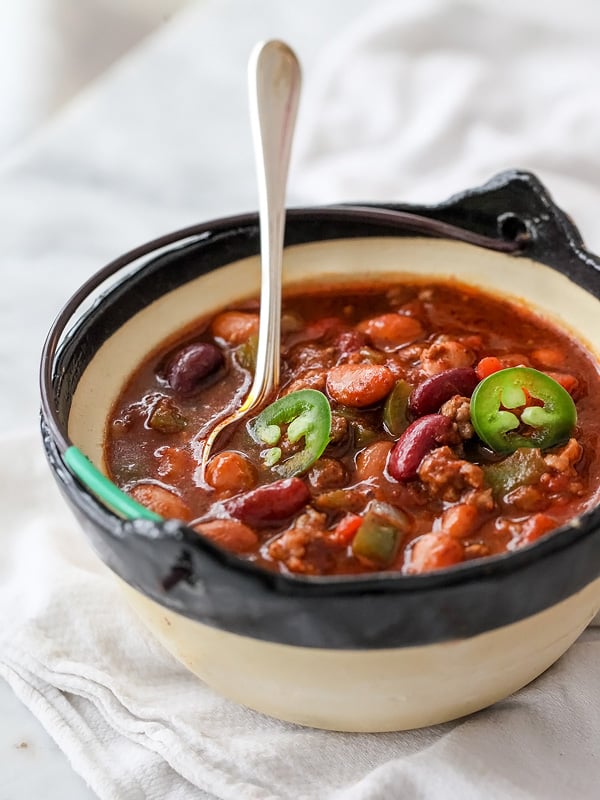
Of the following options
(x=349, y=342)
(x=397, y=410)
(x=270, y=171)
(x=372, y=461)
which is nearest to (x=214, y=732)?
(x=372, y=461)

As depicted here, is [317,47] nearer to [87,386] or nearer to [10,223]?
[10,223]

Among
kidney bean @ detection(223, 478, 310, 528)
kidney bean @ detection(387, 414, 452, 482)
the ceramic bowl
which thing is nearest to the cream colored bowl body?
the ceramic bowl

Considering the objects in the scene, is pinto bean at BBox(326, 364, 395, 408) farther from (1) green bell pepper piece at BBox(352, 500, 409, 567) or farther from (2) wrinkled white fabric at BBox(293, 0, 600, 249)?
(2) wrinkled white fabric at BBox(293, 0, 600, 249)

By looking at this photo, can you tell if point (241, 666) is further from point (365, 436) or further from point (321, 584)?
point (365, 436)

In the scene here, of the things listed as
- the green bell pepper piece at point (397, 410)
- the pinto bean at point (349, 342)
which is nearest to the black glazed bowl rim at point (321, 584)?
the green bell pepper piece at point (397, 410)

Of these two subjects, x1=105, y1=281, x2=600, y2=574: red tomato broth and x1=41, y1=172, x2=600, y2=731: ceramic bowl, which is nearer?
x1=41, y1=172, x2=600, y2=731: ceramic bowl

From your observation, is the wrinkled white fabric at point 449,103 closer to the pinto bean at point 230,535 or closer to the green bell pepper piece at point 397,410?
the green bell pepper piece at point 397,410

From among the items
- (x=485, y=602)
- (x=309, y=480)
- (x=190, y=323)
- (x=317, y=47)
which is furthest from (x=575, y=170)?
(x=485, y=602)
